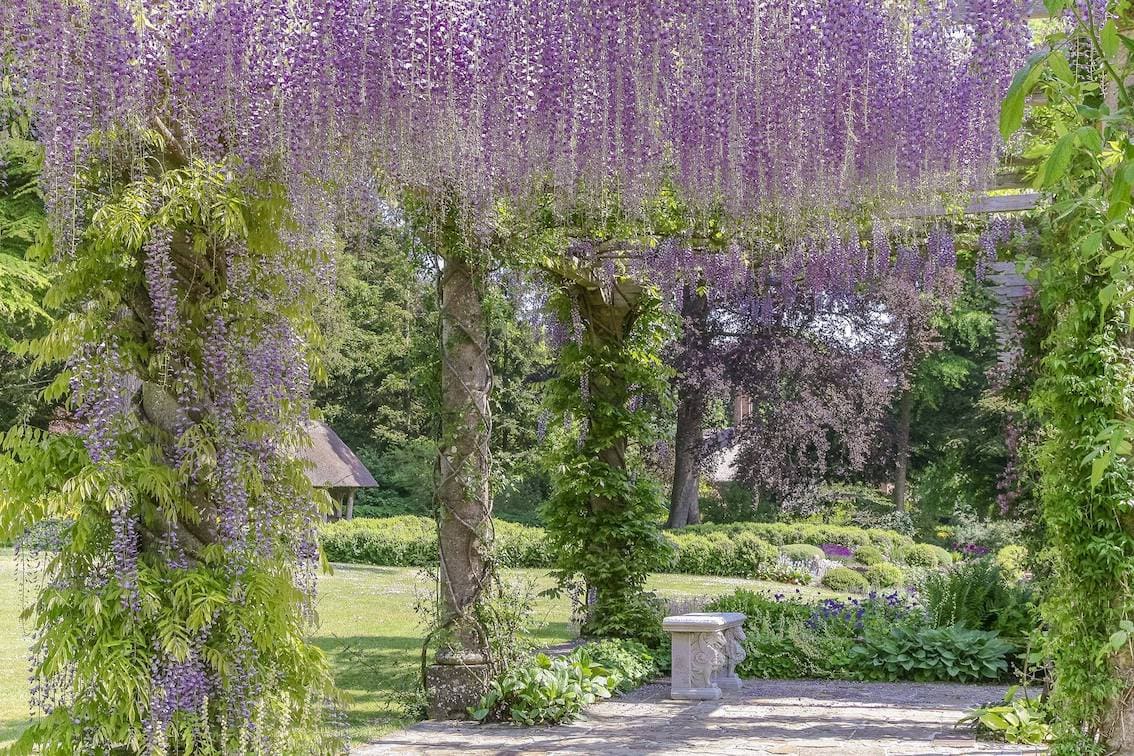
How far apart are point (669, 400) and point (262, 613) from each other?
189 inches

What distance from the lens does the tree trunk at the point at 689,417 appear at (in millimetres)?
14469

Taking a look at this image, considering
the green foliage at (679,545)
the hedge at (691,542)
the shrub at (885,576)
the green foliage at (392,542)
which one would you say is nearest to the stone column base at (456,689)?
the green foliage at (679,545)

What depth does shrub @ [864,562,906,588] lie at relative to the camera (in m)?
12.6

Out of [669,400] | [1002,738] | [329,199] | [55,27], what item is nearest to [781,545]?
[669,400]

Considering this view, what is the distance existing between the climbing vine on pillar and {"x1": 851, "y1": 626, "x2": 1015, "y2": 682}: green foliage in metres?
1.47

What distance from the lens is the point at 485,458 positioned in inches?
222

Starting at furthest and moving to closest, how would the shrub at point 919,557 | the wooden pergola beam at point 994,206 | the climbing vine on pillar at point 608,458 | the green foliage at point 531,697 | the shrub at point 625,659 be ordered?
the shrub at point 919,557 → the climbing vine on pillar at point 608,458 → the shrub at point 625,659 → the wooden pergola beam at point 994,206 → the green foliage at point 531,697

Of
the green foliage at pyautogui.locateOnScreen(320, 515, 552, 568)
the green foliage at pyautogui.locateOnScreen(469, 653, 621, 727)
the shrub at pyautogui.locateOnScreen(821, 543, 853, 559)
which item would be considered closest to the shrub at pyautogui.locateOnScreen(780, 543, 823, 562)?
the shrub at pyautogui.locateOnScreen(821, 543, 853, 559)

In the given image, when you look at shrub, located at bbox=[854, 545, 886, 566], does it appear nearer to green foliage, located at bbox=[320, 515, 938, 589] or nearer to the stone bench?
green foliage, located at bbox=[320, 515, 938, 589]

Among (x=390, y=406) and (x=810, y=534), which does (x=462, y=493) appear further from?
(x=390, y=406)

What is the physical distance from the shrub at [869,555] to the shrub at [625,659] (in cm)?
697

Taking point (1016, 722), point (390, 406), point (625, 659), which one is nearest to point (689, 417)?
point (390, 406)

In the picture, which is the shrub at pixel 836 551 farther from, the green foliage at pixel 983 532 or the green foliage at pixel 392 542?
the green foliage at pixel 392 542

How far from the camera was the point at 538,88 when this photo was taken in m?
3.52
